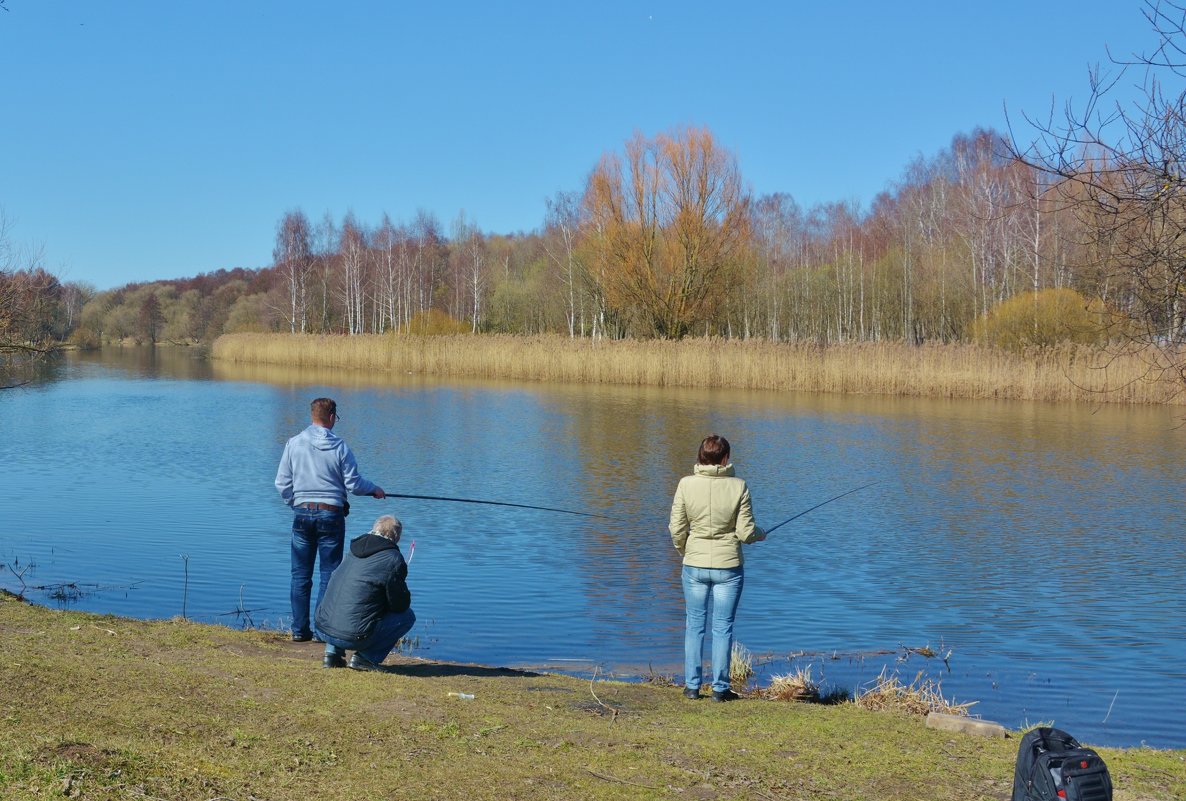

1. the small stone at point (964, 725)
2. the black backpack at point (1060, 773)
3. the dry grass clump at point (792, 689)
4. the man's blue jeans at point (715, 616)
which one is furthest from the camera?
the dry grass clump at point (792, 689)

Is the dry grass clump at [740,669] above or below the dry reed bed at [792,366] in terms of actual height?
below

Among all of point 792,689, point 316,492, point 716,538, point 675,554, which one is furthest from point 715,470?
point 675,554

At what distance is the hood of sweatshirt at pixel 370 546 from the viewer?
662cm

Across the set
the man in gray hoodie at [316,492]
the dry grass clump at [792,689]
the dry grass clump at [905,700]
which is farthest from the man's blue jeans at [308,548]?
the dry grass clump at [905,700]

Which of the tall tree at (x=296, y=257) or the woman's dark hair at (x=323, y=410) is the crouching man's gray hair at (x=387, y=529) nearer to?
the woman's dark hair at (x=323, y=410)

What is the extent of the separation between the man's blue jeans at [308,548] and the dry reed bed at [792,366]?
24124 mm

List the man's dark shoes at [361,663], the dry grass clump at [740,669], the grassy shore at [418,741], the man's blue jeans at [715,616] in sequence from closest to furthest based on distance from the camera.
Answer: the grassy shore at [418,741], the man's dark shoes at [361,663], the man's blue jeans at [715,616], the dry grass clump at [740,669]

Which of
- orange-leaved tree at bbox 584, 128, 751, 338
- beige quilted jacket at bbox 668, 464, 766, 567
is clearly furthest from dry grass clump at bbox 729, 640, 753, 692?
orange-leaved tree at bbox 584, 128, 751, 338

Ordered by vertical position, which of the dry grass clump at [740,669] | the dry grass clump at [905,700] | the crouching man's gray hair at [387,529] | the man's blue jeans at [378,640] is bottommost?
the dry grass clump at [740,669]

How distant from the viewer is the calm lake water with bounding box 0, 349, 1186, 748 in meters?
8.84

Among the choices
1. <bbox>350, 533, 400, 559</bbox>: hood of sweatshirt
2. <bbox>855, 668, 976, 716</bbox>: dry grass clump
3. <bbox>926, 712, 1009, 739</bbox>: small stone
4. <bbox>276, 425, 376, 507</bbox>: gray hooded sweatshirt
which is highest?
<bbox>276, 425, 376, 507</bbox>: gray hooded sweatshirt

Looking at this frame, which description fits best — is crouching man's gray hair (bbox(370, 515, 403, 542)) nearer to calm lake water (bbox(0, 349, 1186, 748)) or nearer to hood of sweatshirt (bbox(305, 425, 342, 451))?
hood of sweatshirt (bbox(305, 425, 342, 451))

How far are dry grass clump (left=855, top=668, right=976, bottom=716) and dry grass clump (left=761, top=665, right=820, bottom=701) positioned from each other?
0.29 m

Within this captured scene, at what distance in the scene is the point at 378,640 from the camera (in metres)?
6.68
